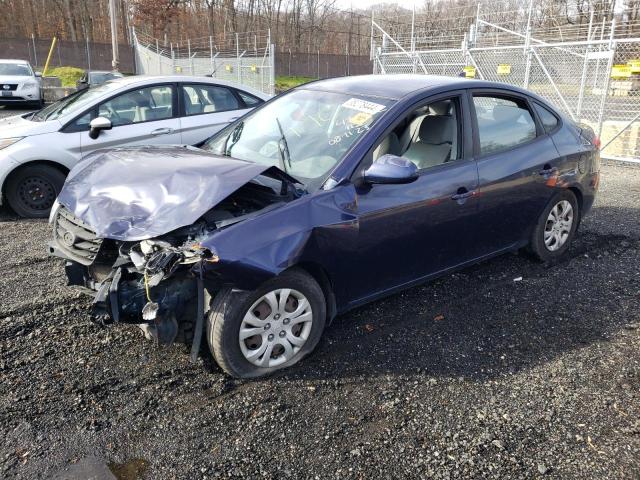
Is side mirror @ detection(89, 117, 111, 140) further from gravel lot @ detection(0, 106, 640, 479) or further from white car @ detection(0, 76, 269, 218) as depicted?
gravel lot @ detection(0, 106, 640, 479)

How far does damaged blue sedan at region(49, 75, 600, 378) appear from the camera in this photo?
9.35 feet

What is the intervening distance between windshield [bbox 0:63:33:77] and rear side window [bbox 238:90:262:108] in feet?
45.8

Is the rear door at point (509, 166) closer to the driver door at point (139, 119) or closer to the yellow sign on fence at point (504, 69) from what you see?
the driver door at point (139, 119)

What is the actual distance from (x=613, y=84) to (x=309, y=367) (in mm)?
13476

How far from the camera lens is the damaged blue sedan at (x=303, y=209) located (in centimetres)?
285

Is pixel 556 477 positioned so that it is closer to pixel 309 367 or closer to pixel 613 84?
pixel 309 367

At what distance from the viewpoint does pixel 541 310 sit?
400 centimetres

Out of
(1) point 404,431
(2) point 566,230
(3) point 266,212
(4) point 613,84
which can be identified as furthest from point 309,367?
(4) point 613,84

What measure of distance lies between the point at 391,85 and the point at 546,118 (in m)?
1.65

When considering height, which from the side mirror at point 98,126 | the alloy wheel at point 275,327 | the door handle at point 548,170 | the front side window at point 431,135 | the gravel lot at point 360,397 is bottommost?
the gravel lot at point 360,397

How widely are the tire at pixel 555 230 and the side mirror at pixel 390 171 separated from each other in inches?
78.4

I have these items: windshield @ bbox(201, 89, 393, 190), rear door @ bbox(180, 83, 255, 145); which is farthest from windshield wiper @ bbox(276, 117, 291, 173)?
rear door @ bbox(180, 83, 255, 145)

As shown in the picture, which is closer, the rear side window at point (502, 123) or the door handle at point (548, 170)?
the rear side window at point (502, 123)

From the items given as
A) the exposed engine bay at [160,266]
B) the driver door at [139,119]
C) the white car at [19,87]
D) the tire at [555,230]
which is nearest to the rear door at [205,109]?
the driver door at [139,119]
